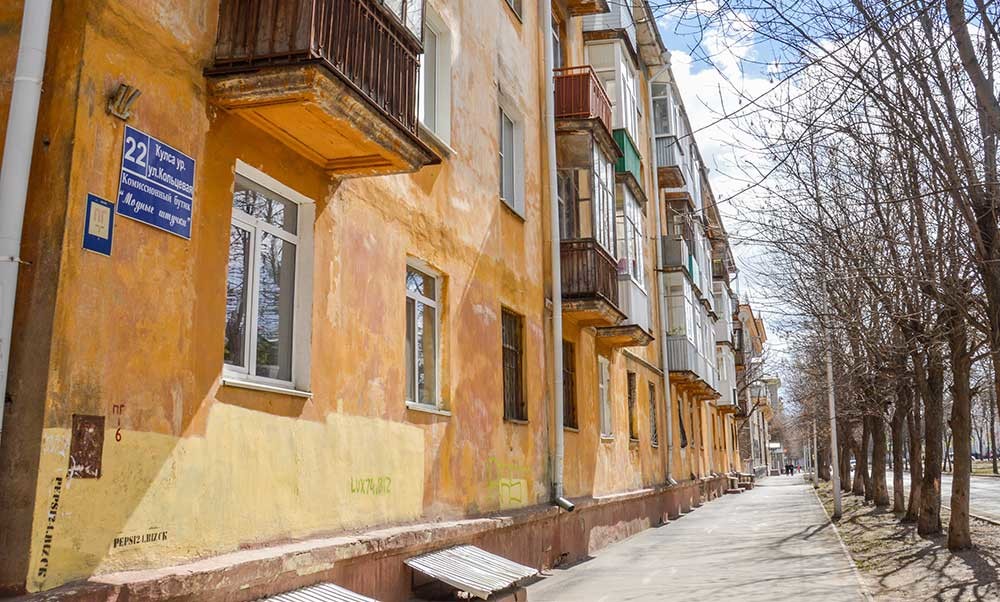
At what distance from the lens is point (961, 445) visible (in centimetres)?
1426

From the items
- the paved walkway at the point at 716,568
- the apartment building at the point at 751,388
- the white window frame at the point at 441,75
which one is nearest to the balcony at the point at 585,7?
the white window frame at the point at 441,75

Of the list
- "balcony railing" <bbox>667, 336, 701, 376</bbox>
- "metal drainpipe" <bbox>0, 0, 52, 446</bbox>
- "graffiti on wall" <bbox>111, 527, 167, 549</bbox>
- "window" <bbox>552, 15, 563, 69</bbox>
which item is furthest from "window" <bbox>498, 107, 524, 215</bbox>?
"balcony railing" <bbox>667, 336, 701, 376</bbox>

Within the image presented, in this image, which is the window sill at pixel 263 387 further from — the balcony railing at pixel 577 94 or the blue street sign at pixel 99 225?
the balcony railing at pixel 577 94

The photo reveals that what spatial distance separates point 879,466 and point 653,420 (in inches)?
341

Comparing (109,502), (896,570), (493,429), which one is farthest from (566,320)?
(109,502)

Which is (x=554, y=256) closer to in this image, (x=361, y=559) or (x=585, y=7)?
(x=585, y=7)

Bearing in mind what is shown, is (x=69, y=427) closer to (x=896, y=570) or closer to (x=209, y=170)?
(x=209, y=170)

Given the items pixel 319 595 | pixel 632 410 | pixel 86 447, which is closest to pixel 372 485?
pixel 319 595

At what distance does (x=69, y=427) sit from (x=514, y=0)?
1128 centimetres

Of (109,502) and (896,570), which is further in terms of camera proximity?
(896,570)

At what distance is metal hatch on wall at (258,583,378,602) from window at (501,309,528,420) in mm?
5861

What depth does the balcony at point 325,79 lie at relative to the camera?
6367mm

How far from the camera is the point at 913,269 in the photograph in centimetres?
1095

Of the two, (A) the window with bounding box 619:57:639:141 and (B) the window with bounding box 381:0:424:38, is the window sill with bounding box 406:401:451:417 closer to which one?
(B) the window with bounding box 381:0:424:38
